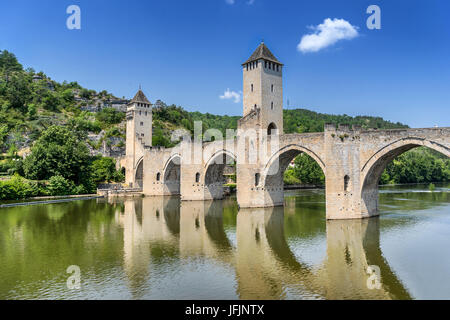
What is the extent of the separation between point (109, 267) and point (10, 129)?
49.6 m

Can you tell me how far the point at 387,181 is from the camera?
59.1 metres

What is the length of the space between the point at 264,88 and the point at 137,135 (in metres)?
22.3

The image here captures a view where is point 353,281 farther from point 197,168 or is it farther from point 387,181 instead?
point 387,181

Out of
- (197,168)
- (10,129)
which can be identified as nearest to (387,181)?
(197,168)

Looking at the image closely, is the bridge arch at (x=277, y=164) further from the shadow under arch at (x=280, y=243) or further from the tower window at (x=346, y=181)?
the tower window at (x=346, y=181)

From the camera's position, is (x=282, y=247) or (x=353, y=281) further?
(x=282, y=247)

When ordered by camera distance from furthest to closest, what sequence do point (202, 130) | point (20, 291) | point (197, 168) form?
point (202, 130), point (197, 168), point (20, 291)

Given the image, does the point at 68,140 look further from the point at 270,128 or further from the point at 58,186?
the point at 270,128

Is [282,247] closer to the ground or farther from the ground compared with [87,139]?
closer to the ground

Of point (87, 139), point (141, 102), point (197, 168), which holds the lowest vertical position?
point (197, 168)

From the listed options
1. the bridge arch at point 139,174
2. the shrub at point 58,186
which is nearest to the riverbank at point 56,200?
the shrub at point 58,186

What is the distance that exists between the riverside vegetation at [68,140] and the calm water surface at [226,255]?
13926 millimetres

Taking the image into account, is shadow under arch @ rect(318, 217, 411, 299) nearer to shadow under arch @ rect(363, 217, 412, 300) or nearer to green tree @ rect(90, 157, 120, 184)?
shadow under arch @ rect(363, 217, 412, 300)

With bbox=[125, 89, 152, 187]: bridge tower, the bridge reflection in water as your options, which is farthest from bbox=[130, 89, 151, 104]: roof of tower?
the bridge reflection in water
